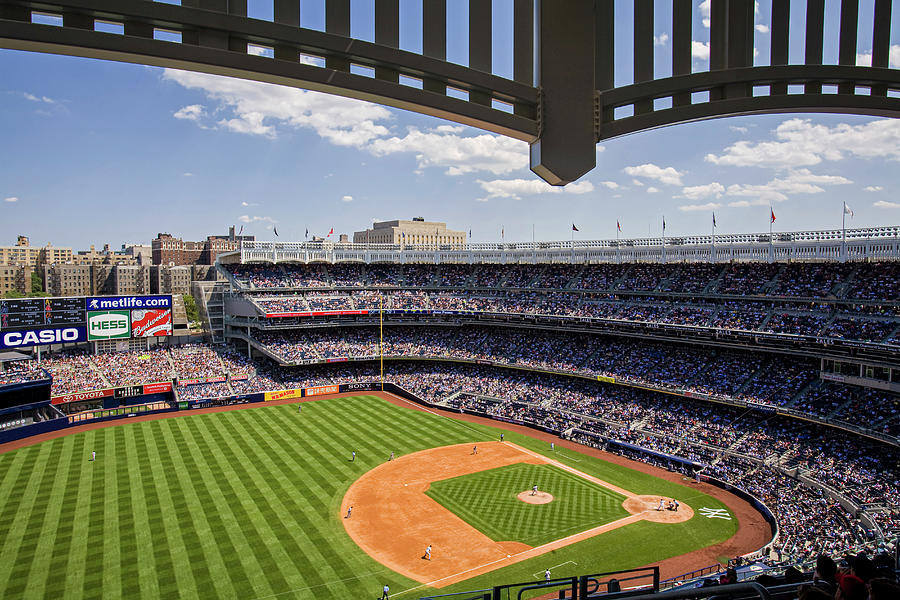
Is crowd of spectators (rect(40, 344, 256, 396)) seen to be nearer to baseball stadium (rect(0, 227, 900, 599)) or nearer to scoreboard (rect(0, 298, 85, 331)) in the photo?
baseball stadium (rect(0, 227, 900, 599))

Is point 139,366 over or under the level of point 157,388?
over

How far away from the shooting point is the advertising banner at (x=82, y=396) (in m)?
40.2

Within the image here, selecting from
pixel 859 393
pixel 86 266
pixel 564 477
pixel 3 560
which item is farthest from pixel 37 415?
pixel 86 266

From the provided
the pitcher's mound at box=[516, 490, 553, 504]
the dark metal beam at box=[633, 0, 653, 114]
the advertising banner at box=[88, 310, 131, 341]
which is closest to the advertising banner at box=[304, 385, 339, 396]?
the advertising banner at box=[88, 310, 131, 341]

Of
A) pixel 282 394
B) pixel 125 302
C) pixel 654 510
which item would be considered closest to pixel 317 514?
pixel 654 510

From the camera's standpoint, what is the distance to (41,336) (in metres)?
44.3

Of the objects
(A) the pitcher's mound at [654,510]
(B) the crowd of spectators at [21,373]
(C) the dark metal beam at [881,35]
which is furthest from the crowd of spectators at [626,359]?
(C) the dark metal beam at [881,35]

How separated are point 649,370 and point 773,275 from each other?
461 inches

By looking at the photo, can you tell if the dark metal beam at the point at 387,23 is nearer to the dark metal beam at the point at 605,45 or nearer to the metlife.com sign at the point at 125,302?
the dark metal beam at the point at 605,45

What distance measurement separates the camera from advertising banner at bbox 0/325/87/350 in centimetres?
4278

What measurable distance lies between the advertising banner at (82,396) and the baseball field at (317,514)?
4.49m

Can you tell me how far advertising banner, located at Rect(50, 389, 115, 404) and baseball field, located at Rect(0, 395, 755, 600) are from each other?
4493 millimetres

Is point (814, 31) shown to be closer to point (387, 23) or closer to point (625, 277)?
point (387, 23)

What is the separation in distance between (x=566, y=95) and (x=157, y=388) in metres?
47.5
